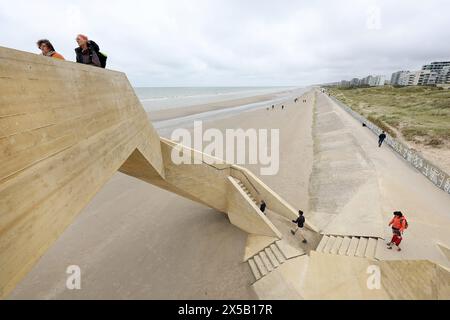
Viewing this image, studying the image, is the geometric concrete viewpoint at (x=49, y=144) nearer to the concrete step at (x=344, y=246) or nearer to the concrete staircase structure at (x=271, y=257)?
the concrete staircase structure at (x=271, y=257)

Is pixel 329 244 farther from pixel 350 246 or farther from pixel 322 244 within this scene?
pixel 350 246

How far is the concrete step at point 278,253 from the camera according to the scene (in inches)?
352

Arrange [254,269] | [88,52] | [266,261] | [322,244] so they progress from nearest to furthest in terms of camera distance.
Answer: [88,52], [254,269], [266,261], [322,244]

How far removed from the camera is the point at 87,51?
16.9 feet

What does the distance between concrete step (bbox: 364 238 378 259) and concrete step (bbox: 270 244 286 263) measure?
2940mm

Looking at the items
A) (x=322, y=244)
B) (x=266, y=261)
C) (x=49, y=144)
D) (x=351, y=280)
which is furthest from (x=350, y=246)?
(x=49, y=144)

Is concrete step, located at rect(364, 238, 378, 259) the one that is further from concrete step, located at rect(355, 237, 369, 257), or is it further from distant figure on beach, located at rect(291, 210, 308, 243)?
distant figure on beach, located at rect(291, 210, 308, 243)

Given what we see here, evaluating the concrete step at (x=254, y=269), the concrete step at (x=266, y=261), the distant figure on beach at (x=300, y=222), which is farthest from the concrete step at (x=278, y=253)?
the distant figure on beach at (x=300, y=222)

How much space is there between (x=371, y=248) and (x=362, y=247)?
0.35m

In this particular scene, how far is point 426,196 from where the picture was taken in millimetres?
11367

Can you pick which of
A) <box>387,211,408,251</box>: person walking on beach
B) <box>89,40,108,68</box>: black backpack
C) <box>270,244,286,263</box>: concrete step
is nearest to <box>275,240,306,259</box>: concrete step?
<box>270,244,286,263</box>: concrete step

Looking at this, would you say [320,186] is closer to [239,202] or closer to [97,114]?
[239,202]

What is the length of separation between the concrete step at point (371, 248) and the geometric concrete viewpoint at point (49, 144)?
8.58 metres
